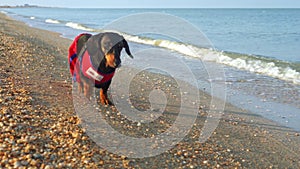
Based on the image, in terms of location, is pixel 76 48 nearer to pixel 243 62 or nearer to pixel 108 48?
pixel 108 48

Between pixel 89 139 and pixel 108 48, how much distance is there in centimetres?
159

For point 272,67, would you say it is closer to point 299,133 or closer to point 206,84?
point 206,84

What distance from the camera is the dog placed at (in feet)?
16.4

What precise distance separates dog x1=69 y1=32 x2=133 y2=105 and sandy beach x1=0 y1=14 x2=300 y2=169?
0.40 meters

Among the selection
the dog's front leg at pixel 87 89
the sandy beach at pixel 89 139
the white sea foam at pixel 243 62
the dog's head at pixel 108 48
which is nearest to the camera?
the sandy beach at pixel 89 139

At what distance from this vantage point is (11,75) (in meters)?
6.55

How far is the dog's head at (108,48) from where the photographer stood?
493 centimetres

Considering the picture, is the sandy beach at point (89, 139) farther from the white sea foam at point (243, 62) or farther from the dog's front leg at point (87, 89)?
the white sea foam at point (243, 62)

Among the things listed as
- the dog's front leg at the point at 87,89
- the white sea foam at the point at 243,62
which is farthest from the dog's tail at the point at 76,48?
the white sea foam at the point at 243,62

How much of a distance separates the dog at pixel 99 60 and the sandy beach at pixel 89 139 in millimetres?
400

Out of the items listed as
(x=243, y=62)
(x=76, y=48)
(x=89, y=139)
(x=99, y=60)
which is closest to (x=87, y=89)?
(x=99, y=60)

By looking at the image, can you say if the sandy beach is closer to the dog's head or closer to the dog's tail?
the dog's tail

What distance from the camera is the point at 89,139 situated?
12.9 ft

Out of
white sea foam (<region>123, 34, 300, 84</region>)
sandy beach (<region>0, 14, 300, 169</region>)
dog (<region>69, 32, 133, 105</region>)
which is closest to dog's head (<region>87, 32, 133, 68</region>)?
dog (<region>69, 32, 133, 105</region>)
